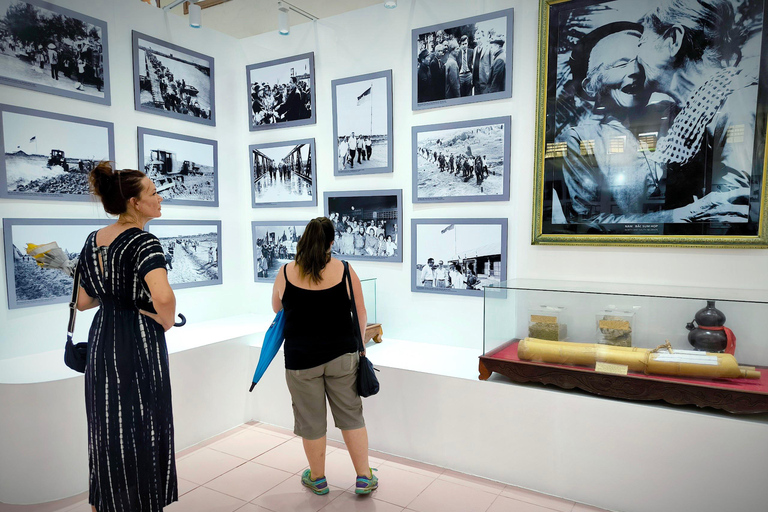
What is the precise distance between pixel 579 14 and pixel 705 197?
157 centimetres

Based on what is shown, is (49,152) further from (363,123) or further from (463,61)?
(463,61)

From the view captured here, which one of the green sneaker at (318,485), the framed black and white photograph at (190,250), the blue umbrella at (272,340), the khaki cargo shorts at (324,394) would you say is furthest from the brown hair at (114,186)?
the green sneaker at (318,485)

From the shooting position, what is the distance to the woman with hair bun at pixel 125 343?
2504mm

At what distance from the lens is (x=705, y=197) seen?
339 centimetres

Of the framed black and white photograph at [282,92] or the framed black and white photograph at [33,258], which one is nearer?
the framed black and white photograph at [33,258]

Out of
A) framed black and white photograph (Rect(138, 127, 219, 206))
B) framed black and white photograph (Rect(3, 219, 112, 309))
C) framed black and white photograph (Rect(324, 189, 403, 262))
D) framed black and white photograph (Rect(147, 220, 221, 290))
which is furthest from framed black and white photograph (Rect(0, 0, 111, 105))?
framed black and white photograph (Rect(324, 189, 403, 262))

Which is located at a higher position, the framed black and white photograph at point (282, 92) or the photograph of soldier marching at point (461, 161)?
the framed black and white photograph at point (282, 92)

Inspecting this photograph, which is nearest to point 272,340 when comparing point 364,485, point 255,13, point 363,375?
point 363,375

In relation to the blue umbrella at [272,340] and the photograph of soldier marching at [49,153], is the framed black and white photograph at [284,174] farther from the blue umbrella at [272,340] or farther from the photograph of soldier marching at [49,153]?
the blue umbrella at [272,340]

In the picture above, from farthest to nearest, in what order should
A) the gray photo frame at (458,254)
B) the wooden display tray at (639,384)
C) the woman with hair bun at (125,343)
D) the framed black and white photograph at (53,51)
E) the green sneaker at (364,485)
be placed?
the gray photo frame at (458,254) → the framed black and white photograph at (53,51) → the green sneaker at (364,485) → the wooden display tray at (639,384) → the woman with hair bun at (125,343)

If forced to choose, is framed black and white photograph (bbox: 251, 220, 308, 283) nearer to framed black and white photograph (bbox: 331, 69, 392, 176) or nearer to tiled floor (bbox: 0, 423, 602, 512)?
framed black and white photograph (bbox: 331, 69, 392, 176)

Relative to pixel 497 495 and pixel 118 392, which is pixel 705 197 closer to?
pixel 497 495

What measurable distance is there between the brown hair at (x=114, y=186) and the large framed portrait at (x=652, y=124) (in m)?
2.80

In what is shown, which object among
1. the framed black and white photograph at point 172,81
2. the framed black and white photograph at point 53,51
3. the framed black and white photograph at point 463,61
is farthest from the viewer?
the framed black and white photograph at point 172,81
